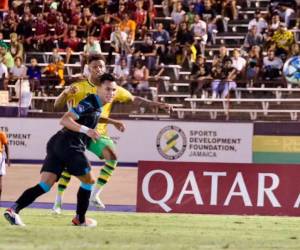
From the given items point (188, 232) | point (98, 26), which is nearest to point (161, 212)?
point (188, 232)

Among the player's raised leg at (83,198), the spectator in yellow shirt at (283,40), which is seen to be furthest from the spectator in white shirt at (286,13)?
the player's raised leg at (83,198)

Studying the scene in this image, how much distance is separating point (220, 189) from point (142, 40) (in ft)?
54.8

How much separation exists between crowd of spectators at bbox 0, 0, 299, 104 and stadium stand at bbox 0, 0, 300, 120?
30mm

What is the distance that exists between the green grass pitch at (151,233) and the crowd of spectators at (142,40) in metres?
14.8

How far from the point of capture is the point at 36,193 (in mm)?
14578

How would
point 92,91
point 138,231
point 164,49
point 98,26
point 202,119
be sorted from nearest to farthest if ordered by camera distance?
point 138,231, point 92,91, point 202,119, point 164,49, point 98,26

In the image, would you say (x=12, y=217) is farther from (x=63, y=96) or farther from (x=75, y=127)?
(x=63, y=96)

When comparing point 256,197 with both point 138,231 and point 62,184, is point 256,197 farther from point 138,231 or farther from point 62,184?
point 138,231

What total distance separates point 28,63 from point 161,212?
1794 centimetres

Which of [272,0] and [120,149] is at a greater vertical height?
[272,0]

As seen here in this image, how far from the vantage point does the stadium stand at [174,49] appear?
104ft

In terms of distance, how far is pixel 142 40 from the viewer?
116 ft

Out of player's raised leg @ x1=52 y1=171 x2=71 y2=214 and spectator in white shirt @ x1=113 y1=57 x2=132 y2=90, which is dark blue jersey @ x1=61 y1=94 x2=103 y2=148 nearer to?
player's raised leg @ x1=52 y1=171 x2=71 y2=214

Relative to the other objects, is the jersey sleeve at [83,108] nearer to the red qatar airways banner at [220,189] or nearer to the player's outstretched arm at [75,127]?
the player's outstretched arm at [75,127]
